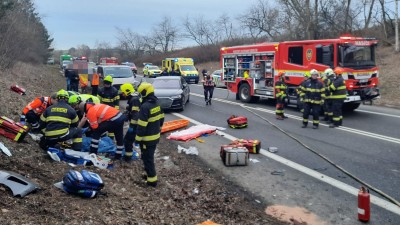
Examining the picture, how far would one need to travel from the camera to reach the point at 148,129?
667 cm

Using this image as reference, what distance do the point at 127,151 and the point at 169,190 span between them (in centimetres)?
168

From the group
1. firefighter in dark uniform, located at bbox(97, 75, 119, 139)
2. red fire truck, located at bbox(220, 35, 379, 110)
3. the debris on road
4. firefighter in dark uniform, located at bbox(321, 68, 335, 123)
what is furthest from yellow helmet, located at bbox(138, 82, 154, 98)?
red fire truck, located at bbox(220, 35, 379, 110)

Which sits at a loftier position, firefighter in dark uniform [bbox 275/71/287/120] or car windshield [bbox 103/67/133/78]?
car windshield [bbox 103/67/133/78]

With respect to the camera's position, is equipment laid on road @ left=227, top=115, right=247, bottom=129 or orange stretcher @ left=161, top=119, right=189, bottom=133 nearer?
orange stretcher @ left=161, top=119, right=189, bottom=133

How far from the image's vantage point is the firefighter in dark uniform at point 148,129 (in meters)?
6.62

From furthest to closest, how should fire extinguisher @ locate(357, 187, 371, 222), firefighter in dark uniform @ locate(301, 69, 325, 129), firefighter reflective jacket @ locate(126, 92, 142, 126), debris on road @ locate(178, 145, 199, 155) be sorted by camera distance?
firefighter in dark uniform @ locate(301, 69, 325, 129), debris on road @ locate(178, 145, 199, 155), firefighter reflective jacket @ locate(126, 92, 142, 126), fire extinguisher @ locate(357, 187, 371, 222)

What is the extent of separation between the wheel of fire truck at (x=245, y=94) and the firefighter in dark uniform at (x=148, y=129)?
11910mm

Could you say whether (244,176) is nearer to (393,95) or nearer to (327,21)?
(393,95)

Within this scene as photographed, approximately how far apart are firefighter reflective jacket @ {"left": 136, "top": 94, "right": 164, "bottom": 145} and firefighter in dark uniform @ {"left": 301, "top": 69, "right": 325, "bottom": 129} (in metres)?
6.48

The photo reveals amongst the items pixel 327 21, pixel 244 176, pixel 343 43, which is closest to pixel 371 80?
pixel 343 43

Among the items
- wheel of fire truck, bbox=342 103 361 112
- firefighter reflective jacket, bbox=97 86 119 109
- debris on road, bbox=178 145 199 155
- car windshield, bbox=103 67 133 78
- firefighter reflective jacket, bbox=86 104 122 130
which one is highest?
car windshield, bbox=103 67 133 78

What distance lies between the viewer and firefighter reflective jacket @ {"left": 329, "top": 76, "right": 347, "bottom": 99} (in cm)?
1202

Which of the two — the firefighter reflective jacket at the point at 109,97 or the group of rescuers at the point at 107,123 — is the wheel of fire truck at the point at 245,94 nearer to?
the firefighter reflective jacket at the point at 109,97

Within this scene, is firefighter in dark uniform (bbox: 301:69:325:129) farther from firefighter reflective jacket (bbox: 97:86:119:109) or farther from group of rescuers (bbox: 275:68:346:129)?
firefighter reflective jacket (bbox: 97:86:119:109)
